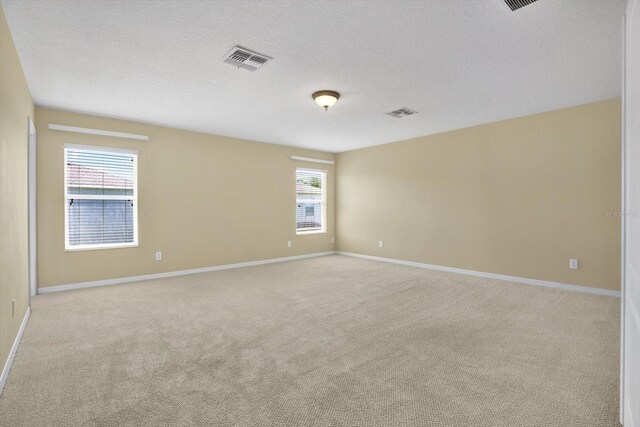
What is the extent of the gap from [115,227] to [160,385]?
12.0ft

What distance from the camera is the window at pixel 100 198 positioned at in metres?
4.57

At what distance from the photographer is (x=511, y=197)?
16.1ft

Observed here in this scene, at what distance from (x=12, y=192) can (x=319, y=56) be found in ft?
9.06

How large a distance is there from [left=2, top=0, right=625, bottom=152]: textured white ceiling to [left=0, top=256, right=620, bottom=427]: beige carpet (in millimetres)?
2449

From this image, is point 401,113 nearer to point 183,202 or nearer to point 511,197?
point 511,197

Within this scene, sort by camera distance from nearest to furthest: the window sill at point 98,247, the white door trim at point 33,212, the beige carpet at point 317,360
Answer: the beige carpet at point 317,360 → the white door trim at point 33,212 → the window sill at point 98,247

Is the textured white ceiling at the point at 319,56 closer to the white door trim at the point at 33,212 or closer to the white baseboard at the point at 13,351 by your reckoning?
the white door trim at the point at 33,212

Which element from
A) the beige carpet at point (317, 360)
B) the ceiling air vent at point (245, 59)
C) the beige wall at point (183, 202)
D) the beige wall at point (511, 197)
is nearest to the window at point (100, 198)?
the beige wall at point (183, 202)

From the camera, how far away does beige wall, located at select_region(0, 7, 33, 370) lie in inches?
87.9

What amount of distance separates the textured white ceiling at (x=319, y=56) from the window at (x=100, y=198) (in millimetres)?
679

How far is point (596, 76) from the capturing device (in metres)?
3.35

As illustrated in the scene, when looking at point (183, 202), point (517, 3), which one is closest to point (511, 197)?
point (517, 3)

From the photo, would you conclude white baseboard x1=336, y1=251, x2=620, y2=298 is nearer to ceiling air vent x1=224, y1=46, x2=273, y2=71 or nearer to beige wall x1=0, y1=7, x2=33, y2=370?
ceiling air vent x1=224, y1=46, x2=273, y2=71

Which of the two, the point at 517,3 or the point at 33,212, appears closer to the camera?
the point at 517,3
